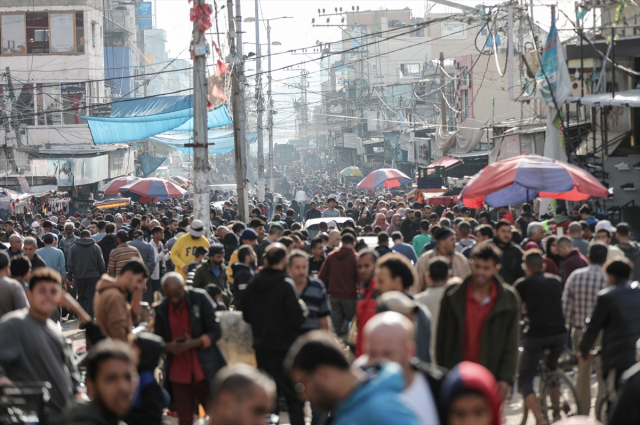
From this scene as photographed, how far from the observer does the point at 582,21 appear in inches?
750

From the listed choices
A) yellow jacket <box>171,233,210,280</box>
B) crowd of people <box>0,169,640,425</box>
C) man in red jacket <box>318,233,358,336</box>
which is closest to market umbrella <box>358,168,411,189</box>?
yellow jacket <box>171,233,210,280</box>

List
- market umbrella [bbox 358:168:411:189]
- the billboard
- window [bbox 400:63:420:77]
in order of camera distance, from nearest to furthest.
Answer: market umbrella [bbox 358:168:411:189] → window [bbox 400:63:420:77] → the billboard

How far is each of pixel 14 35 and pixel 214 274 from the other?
130 feet

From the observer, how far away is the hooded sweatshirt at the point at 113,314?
611 cm

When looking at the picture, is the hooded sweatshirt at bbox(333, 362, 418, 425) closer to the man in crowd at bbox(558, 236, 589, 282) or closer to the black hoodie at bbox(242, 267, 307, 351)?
the black hoodie at bbox(242, 267, 307, 351)

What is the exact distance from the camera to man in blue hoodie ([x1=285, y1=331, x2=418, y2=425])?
3.08 m

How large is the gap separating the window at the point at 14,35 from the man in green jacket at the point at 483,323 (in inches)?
1703

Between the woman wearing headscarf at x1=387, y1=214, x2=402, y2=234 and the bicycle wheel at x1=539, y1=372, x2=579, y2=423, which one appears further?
the woman wearing headscarf at x1=387, y1=214, x2=402, y2=234

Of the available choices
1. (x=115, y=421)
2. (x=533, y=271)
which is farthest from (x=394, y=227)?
(x=115, y=421)

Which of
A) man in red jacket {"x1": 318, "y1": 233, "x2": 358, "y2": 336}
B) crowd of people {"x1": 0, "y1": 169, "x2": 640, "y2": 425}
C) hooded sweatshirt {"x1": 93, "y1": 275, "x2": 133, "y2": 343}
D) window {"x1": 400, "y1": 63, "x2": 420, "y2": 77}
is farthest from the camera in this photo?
window {"x1": 400, "y1": 63, "x2": 420, "y2": 77}

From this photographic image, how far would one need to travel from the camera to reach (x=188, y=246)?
440 inches

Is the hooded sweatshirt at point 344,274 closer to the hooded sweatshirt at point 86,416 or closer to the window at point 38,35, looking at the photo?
the hooded sweatshirt at point 86,416

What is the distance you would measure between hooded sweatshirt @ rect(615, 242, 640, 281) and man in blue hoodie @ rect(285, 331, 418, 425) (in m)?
6.54

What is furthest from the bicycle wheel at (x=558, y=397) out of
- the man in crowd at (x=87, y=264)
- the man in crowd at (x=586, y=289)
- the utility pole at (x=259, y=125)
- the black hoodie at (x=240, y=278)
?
the utility pole at (x=259, y=125)
